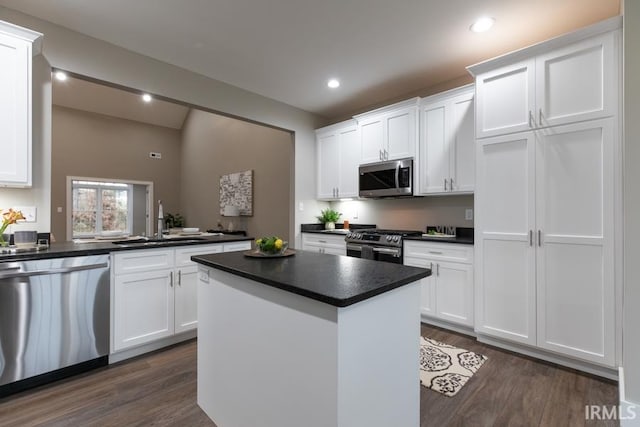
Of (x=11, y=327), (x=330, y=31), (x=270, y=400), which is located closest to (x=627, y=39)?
(x=330, y=31)

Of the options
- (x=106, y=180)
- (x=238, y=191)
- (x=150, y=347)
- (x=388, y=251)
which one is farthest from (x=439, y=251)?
(x=106, y=180)

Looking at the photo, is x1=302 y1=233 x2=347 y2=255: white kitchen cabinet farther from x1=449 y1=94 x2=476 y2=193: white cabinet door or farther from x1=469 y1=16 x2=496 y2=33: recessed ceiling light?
x1=469 y1=16 x2=496 y2=33: recessed ceiling light

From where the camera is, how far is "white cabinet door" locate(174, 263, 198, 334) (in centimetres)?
272

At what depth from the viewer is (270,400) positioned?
134cm

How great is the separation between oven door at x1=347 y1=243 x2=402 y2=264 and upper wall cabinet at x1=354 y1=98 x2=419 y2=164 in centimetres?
111

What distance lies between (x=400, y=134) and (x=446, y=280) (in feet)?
5.69

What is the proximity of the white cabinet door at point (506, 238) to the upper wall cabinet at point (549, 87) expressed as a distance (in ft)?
0.52

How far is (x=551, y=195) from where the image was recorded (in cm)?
232

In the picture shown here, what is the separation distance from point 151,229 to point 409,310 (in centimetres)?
827

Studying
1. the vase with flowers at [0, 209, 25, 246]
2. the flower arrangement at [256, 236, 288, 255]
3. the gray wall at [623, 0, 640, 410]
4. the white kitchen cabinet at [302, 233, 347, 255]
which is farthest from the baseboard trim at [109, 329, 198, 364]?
the gray wall at [623, 0, 640, 410]

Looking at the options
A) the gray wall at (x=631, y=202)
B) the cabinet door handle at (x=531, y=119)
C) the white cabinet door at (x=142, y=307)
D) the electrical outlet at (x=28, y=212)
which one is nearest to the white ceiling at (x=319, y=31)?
the gray wall at (x=631, y=202)

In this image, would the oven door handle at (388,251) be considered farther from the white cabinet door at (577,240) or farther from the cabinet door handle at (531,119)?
the cabinet door handle at (531,119)

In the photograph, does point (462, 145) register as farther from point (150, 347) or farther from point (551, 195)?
point (150, 347)

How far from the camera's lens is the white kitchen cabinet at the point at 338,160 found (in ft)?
13.5
